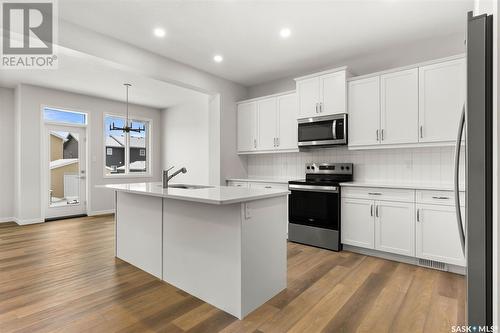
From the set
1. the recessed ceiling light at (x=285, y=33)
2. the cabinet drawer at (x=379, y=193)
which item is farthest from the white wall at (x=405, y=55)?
the cabinet drawer at (x=379, y=193)

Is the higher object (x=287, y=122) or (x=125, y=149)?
(x=287, y=122)

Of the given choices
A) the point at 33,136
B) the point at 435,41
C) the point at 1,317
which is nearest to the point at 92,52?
the point at 1,317

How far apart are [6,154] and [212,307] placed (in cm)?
571

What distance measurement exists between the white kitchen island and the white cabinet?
209 cm

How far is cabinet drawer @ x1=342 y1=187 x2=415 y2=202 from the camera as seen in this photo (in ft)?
10.4

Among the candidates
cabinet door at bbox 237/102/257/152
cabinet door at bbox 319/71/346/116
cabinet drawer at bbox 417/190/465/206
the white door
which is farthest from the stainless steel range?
the white door

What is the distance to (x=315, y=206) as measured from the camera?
3.85 m

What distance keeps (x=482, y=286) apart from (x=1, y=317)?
303 cm

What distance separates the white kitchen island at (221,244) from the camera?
6.87 ft

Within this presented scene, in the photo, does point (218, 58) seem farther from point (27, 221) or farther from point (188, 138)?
point (27, 221)

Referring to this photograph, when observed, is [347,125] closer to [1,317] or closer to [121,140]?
[1,317]

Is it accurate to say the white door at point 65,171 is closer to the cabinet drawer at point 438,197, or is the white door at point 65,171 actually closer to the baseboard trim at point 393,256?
the baseboard trim at point 393,256

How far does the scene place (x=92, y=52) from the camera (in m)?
3.20

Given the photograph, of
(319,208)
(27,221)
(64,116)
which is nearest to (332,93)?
(319,208)
